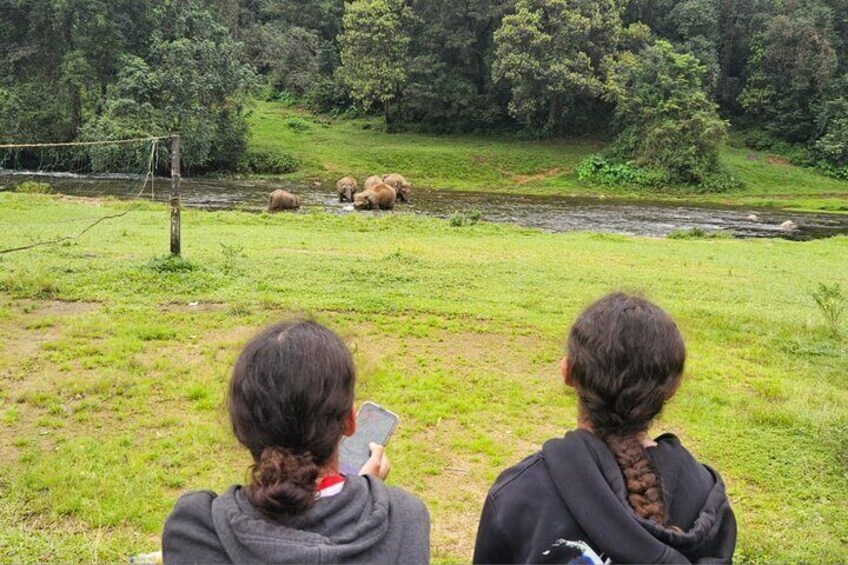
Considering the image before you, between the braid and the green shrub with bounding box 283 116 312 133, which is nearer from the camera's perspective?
the braid

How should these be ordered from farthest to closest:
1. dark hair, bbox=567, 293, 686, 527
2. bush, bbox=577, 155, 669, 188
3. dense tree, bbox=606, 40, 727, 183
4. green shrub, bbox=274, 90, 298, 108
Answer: green shrub, bbox=274, 90, 298, 108 → bush, bbox=577, 155, 669, 188 → dense tree, bbox=606, 40, 727, 183 → dark hair, bbox=567, 293, 686, 527

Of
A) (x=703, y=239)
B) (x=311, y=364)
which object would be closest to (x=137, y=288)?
(x=311, y=364)

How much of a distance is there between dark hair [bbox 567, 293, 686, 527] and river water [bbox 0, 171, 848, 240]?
65.4ft

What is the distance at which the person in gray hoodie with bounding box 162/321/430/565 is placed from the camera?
177 centimetres

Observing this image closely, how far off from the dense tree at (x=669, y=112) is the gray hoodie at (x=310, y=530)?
35.2 meters

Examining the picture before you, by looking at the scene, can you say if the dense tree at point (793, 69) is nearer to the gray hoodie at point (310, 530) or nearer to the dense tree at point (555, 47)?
the dense tree at point (555, 47)

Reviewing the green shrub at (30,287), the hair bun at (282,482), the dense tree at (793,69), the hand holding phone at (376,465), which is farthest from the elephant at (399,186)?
the hair bun at (282,482)

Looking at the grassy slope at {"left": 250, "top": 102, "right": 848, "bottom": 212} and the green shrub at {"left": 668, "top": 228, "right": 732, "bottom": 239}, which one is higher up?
the grassy slope at {"left": 250, "top": 102, "right": 848, "bottom": 212}

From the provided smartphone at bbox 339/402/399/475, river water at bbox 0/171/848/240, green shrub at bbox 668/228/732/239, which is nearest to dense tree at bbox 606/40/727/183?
river water at bbox 0/171/848/240

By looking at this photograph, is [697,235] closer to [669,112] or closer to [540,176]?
[669,112]

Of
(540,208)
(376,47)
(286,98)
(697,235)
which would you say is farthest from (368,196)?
(286,98)

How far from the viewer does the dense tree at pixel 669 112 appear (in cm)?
3441

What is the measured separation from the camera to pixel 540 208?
2802cm

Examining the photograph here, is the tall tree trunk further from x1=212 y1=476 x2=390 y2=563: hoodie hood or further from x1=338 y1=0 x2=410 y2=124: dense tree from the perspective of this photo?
x1=212 y1=476 x2=390 y2=563: hoodie hood
